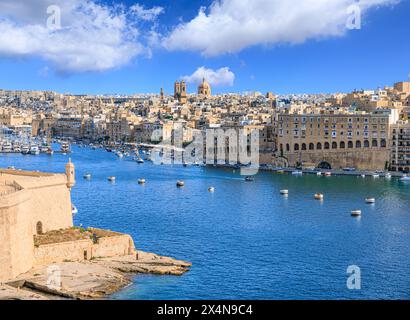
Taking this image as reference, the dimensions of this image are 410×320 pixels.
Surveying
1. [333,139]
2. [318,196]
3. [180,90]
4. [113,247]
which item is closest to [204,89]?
[180,90]

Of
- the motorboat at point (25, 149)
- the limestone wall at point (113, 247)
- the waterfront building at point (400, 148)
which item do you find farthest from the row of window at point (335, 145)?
the limestone wall at point (113, 247)

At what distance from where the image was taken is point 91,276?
14.6 meters

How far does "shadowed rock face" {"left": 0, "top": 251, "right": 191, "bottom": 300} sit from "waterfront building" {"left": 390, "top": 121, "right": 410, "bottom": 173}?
2973 centimetres

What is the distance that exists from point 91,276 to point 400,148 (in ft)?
109

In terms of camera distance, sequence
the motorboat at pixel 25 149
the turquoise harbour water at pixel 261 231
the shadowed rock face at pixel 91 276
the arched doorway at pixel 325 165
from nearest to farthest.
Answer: the shadowed rock face at pixel 91 276 < the turquoise harbour water at pixel 261 231 < the arched doorway at pixel 325 165 < the motorboat at pixel 25 149

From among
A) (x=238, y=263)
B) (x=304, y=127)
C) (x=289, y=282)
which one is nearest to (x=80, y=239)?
(x=238, y=263)

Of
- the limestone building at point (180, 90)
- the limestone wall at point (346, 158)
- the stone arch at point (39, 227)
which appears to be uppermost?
the limestone building at point (180, 90)

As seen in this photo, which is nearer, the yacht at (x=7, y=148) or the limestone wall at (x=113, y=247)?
the limestone wall at (x=113, y=247)

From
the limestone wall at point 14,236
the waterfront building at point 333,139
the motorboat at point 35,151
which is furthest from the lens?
the motorboat at point 35,151

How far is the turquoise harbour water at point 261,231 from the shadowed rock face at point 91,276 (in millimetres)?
420

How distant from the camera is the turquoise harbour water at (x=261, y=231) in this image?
15.3 m

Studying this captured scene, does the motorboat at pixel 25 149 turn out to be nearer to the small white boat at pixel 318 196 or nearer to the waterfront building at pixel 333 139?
the waterfront building at pixel 333 139
